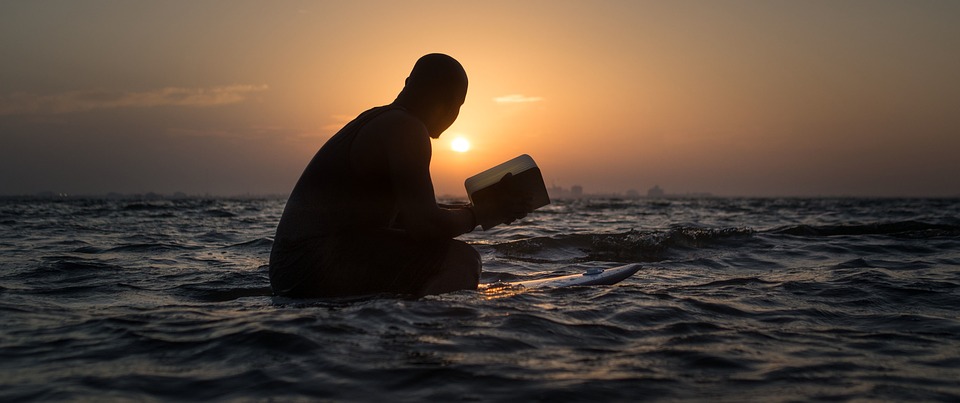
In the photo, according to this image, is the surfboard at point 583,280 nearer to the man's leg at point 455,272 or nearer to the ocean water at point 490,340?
the ocean water at point 490,340

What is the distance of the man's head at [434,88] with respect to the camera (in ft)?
13.3

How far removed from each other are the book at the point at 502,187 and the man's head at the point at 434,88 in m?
0.50

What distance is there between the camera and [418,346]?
3068mm

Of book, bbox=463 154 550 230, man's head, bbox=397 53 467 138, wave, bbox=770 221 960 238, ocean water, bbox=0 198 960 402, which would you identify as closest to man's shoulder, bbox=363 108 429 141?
man's head, bbox=397 53 467 138

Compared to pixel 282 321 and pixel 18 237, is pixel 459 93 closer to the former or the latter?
pixel 282 321

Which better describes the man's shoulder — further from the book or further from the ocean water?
the ocean water

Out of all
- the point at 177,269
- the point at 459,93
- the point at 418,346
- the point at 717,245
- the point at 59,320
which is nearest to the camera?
the point at 418,346

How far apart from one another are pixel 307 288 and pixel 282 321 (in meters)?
0.68

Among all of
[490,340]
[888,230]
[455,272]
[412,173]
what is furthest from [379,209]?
[888,230]

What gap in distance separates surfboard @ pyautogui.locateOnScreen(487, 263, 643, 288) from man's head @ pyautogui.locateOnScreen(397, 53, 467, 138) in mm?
1611

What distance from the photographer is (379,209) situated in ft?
13.3

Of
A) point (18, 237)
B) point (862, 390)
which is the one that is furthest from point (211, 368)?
point (18, 237)

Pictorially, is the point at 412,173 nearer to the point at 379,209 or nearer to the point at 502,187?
the point at 379,209

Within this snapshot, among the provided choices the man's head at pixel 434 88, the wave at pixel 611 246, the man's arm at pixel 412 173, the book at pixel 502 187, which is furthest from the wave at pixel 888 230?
the man's arm at pixel 412 173
